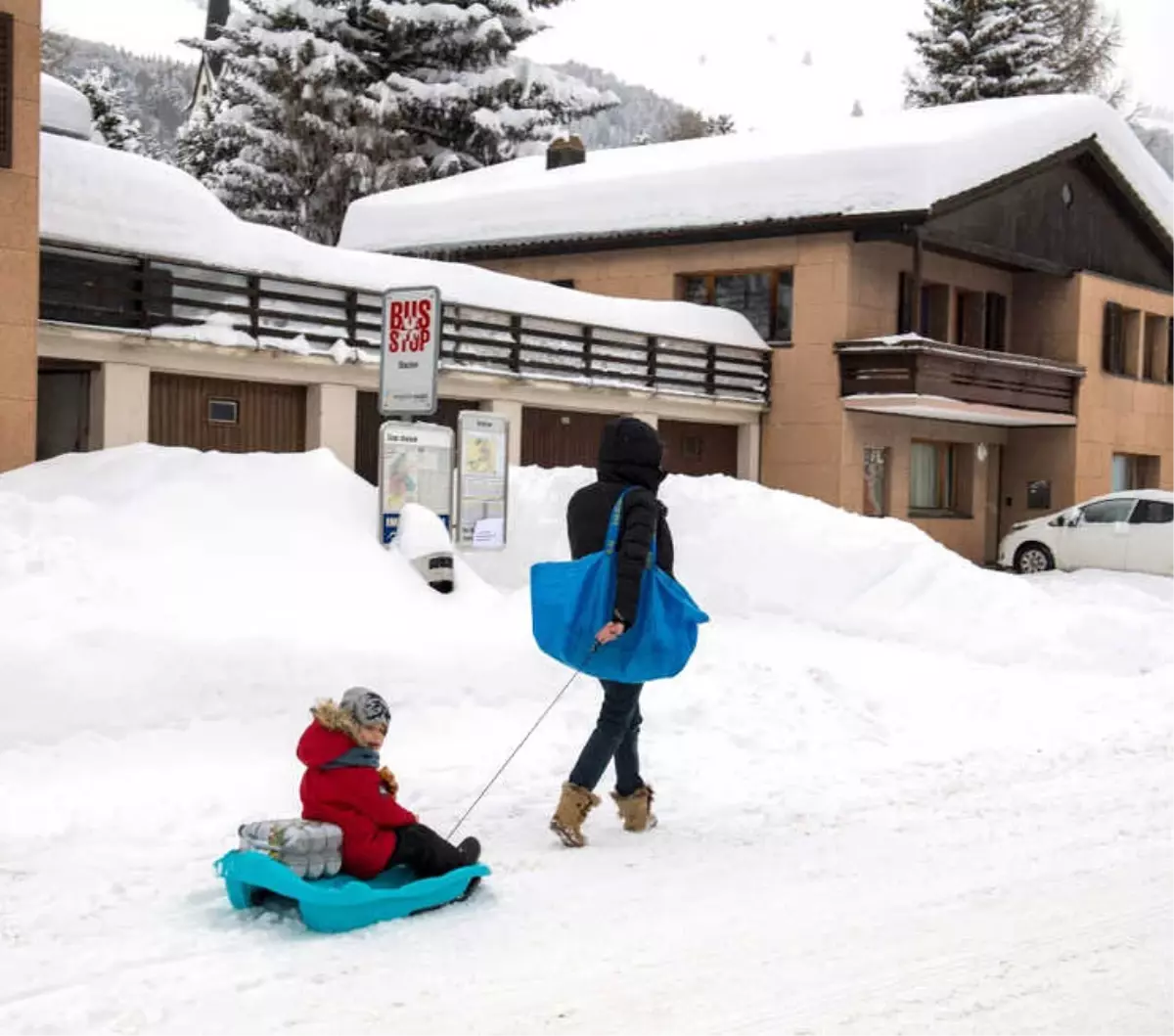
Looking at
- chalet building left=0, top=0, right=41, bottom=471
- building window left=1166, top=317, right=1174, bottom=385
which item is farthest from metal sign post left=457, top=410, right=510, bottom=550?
building window left=1166, top=317, right=1174, bottom=385

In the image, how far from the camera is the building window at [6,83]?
464 inches

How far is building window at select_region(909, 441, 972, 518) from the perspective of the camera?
1131 inches

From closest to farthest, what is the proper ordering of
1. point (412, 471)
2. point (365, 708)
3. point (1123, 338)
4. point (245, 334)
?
1. point (365, 708)
2. point (412, 471)
3. point (245, 334)
4. point (1123, 338)

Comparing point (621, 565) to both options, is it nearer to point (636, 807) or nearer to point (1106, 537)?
point (636, 807)

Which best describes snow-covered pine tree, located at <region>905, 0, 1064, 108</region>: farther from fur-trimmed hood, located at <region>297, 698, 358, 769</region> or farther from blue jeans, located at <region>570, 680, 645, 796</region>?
fur-trimmed hood, located at <region>297, 698, 358, 769</region>

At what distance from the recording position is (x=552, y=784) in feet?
26.7

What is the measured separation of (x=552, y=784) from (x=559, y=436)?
15.4 metres

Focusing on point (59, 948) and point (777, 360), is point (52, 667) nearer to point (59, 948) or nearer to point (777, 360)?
point (59, 948)

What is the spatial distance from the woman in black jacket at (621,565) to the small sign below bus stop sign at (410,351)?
5.56 m

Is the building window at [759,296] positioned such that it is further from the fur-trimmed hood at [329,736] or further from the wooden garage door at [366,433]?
the fur-trimmed hood at [329,736]

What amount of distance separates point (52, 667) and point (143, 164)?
11.4 metres

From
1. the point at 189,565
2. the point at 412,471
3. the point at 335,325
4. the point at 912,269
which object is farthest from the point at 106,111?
the point at 189,565

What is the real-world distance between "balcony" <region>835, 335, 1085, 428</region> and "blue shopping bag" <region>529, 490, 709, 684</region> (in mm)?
18995

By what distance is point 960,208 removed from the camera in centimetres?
2638
